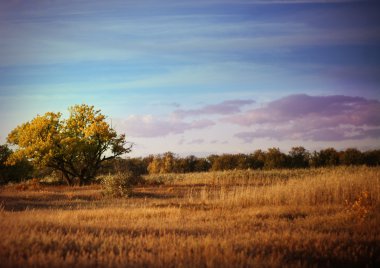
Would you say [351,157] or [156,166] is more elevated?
[351,157]

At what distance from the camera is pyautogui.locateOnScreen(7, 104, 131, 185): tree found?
35.6m

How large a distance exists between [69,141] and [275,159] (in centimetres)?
4199

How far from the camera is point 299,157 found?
68375 millimetres

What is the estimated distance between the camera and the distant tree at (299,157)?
2670 inches

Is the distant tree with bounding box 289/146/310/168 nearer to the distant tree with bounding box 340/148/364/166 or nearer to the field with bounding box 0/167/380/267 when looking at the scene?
the distant tree with bounding box 340/148/364/166

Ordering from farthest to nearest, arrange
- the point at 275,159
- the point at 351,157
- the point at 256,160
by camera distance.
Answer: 1. the point at 256,160
2. the point at 275,159
3. the point at 351,157

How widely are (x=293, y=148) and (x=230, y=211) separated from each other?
54.8 meters

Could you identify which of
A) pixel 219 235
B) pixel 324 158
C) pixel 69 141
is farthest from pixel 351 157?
pixel 219 235

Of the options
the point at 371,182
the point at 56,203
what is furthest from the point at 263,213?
the point at 56,203

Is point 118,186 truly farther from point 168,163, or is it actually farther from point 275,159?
point 168,163

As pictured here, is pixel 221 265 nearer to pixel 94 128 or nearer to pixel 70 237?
pixel 70 237

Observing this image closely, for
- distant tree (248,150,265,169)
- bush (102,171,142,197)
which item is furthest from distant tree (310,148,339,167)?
bush (102,171,142,197)

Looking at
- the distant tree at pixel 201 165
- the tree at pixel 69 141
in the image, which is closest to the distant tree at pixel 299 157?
the distant tree at pixel 201 165

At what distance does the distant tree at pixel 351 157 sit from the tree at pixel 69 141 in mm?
41210
